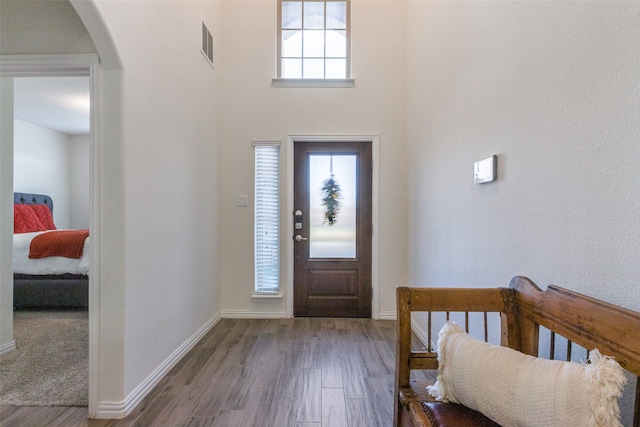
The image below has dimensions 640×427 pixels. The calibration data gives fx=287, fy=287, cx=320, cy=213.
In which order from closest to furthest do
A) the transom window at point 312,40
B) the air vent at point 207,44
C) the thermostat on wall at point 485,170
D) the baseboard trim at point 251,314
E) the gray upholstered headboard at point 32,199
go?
the thermostat on wall at point 485,170 → the air vent at point 207,44 → the baseboard trim at point 251,314 → the transom window at point 312,40 → the gray upholstered headboard at point 32,199

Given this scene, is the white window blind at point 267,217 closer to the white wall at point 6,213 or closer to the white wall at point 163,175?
the white wall at point 163,175

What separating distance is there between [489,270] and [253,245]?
2367mm

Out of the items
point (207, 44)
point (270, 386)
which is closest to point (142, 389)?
point (270, 386)

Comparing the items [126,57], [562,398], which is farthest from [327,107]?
[562,398]

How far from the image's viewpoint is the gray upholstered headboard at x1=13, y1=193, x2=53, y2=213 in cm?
462

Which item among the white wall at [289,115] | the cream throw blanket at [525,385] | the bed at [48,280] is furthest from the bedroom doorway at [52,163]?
the cream throw blanket at [525,385]

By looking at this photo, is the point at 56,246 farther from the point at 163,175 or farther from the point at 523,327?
the point at 523,327

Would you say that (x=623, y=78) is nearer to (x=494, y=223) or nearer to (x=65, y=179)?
(x=494, y=223)

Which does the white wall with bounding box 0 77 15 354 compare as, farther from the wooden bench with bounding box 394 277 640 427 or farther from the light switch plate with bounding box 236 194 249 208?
the wooden bench with bounding box 394 277 640 427

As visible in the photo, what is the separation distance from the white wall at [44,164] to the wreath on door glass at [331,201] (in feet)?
16.6

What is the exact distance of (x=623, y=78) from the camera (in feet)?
2.81

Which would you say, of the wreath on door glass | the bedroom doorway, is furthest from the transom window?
the bedroom doorway

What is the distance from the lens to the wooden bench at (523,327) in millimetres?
741

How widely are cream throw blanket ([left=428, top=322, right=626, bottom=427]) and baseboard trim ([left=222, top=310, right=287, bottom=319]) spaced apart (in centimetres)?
234
